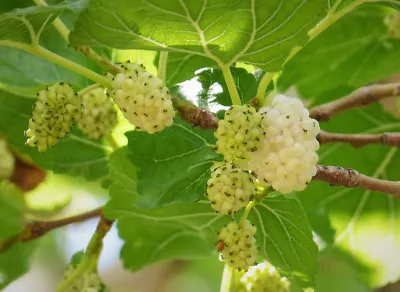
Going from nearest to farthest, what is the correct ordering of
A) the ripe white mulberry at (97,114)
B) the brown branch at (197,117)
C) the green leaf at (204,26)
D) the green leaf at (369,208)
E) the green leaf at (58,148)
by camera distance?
1. the green leaf at (204,26)
2. the brown branch at (197,117)
3. the ripe white mulberry at (97,114)
4. the green leaf at (58,148)
5. the green leaf at (369,208)

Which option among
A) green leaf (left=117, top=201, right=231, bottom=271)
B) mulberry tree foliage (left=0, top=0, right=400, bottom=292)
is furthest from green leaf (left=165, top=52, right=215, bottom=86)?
green leaf (left=117, top=201, right=231, bottom=271)

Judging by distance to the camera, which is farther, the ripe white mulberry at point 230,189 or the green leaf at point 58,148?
the green leaf at point 58,148

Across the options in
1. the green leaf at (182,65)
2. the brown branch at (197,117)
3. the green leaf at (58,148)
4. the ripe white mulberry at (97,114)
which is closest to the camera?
the brown branch at (197,117)

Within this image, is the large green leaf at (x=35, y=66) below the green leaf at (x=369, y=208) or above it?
above

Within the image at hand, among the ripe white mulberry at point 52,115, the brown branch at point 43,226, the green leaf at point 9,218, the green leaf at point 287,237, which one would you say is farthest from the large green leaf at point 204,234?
the ripe white mulberry at point 52,115

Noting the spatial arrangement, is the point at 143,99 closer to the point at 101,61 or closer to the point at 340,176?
the point at 101,61

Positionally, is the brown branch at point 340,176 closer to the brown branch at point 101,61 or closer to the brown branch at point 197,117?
the brown branch at point 197,117

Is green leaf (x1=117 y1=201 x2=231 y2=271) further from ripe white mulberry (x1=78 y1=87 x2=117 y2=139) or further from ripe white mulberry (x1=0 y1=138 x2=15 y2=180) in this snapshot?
ripe white mulberry (x1=0 y1=138 x2=15 y2=180)
